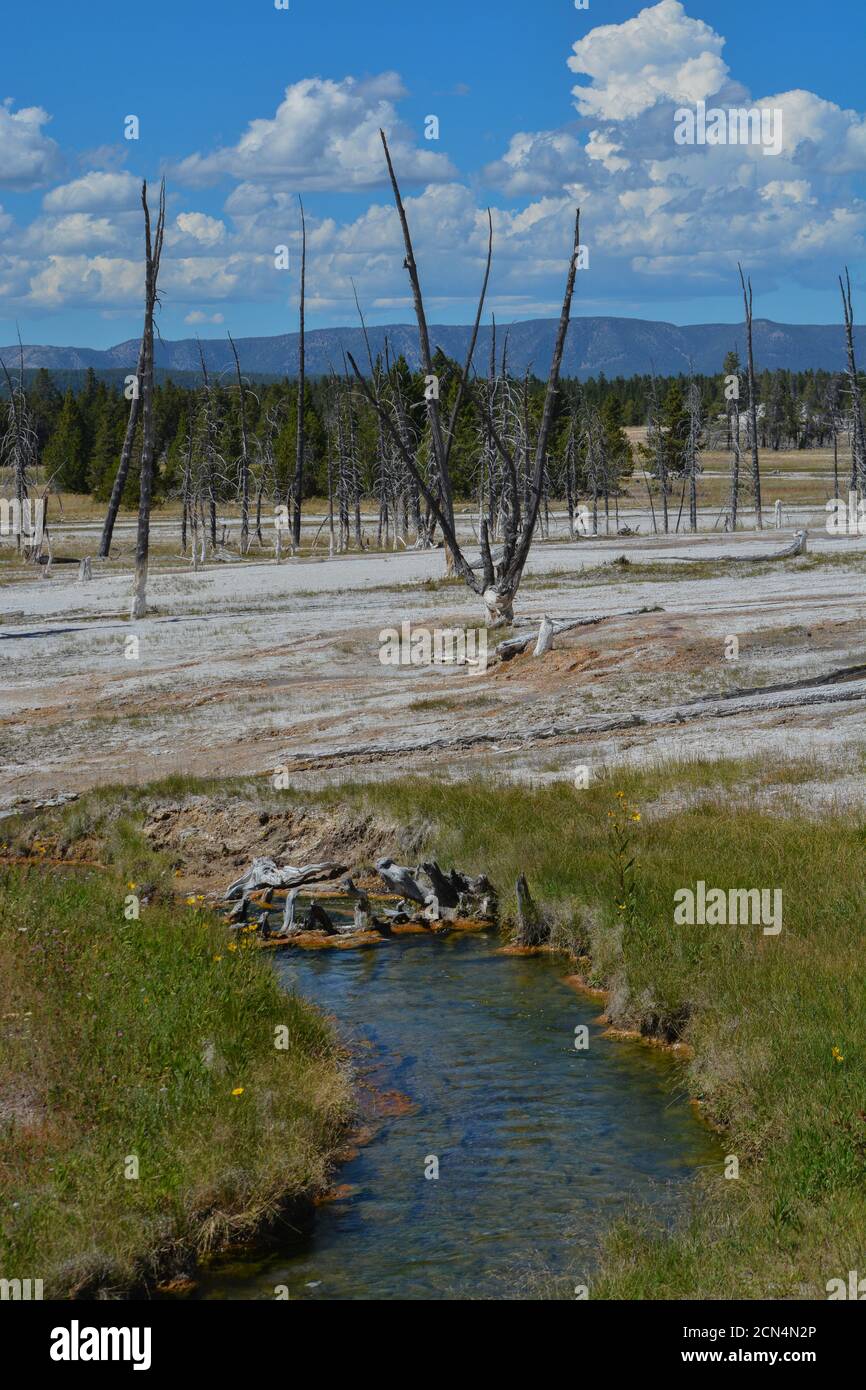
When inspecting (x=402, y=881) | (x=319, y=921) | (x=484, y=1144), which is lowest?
(x=484, y=1144)

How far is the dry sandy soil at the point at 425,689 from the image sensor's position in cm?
2062

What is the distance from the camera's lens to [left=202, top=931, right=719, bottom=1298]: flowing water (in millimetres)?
7844

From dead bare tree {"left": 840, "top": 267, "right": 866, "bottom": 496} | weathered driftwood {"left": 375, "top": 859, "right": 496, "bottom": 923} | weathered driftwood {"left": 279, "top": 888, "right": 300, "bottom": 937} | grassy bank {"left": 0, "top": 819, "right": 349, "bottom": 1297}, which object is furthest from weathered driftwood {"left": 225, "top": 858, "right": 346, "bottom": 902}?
dead bare tree {"left": 840, "top": 267, "right": 866, "bottom": 496}

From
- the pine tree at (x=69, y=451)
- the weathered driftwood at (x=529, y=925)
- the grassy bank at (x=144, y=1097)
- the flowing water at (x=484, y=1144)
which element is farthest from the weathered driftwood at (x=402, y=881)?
the pine tree at (x=69, y=451)

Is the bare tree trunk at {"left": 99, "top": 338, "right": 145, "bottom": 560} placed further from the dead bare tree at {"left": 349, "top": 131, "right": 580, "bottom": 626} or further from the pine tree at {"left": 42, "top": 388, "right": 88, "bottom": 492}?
the pine tree at {"left": 42, "top": 388, "right": 88, "bottom": 492}

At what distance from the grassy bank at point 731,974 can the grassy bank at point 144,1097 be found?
2312 mm

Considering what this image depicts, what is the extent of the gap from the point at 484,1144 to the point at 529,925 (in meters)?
4.76

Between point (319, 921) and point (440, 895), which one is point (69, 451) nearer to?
point (319, 921)

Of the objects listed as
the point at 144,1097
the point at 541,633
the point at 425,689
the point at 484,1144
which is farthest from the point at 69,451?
the point at 484,1144

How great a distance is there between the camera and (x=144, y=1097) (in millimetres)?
8898

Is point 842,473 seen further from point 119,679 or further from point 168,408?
point 119,679

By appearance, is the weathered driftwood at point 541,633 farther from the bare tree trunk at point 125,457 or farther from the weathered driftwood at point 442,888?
the bare tree trunk at point 125,457
